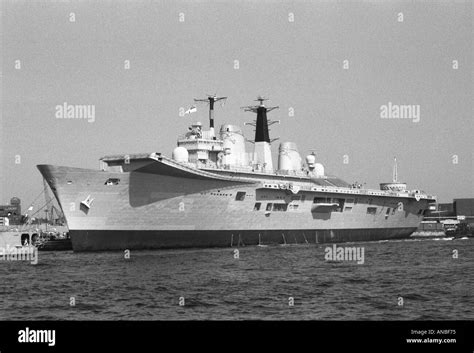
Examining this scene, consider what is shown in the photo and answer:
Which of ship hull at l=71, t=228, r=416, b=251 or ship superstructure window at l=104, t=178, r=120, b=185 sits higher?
ship superstructure window at l=104, t=178, r=120, b=185

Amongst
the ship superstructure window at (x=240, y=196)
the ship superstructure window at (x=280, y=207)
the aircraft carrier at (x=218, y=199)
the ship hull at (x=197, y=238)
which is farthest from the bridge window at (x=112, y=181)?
the ship superstructure window at (x=280, y=207)

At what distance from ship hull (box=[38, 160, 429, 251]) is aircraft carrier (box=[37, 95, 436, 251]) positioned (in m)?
0.06

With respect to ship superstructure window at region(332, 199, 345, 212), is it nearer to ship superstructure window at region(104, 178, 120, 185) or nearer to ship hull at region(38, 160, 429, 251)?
ship hull at region(38, 160, 429, 251)

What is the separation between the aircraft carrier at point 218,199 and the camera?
35.9 meters

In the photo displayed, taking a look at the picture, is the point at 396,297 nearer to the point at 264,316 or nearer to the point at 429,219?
the point at 264,316

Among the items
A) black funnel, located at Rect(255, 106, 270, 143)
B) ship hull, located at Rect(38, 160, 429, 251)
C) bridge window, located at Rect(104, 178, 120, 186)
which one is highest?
black funnel, located at Rect(255, 106, 270, 143)

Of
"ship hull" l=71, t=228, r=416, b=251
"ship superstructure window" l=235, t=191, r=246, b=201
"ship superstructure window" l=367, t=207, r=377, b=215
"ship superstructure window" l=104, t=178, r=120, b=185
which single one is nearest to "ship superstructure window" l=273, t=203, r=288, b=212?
"ship hull" l=71, t=228, r=416, b=251

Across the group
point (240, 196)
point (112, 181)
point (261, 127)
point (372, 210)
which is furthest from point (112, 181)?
point (372, 210)

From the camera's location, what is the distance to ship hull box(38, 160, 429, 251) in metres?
35.7

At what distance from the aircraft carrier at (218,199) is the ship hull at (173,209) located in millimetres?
59
